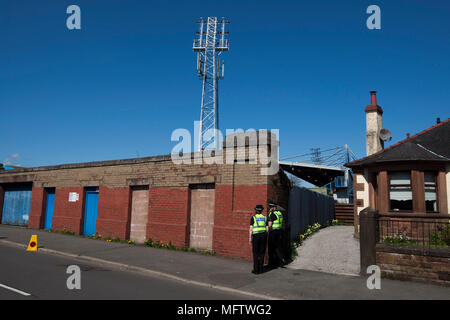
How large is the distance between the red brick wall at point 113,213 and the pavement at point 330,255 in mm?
6961

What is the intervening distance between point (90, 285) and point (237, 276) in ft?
11.1

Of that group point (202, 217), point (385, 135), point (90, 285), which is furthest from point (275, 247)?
point (385, 135)

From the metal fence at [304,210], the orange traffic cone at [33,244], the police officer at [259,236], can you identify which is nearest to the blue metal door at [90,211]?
the orange traffic cone at [33,244]

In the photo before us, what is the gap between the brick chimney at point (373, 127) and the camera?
1596 centimetres

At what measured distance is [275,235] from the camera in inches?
368

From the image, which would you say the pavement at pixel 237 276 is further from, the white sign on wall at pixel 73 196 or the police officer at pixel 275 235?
the white sign on wall at pixel 73 196

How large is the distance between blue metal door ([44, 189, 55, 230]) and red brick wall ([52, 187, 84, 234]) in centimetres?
89

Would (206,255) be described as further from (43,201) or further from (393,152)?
(43,201)

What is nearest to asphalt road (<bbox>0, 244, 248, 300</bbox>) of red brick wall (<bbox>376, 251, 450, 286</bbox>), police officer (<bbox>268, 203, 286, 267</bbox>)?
police officer (<bbox>268, 203, 286, 267</bbox>)

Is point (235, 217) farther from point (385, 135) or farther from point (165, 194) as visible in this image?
point (385, 135)

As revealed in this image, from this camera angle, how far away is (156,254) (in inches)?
425
